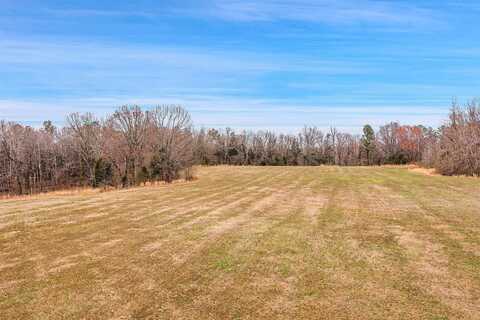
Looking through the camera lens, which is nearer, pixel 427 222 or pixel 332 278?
pixel 332 278

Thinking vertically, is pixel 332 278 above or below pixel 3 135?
below

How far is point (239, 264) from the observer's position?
6.22 metres

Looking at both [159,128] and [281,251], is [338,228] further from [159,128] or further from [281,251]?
[159,128]

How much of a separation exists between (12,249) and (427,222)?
976 centimetres

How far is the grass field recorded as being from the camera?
4586mm

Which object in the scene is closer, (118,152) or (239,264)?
(239,264)

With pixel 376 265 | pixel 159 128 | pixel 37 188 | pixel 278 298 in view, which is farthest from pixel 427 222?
pixel 37 188

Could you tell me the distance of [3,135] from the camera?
104ft

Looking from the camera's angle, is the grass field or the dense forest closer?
the grass field

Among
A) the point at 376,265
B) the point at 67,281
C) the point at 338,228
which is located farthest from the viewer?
the point at 338,228

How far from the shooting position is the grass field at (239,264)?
4.59m

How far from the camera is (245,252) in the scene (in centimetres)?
690

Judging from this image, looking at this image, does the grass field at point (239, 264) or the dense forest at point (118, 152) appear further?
the dense forest at point (118, 152)

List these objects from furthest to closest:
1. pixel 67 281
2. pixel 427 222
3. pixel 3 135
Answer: pixel 3 135 → pixel 427 222 → pixel 67 281
